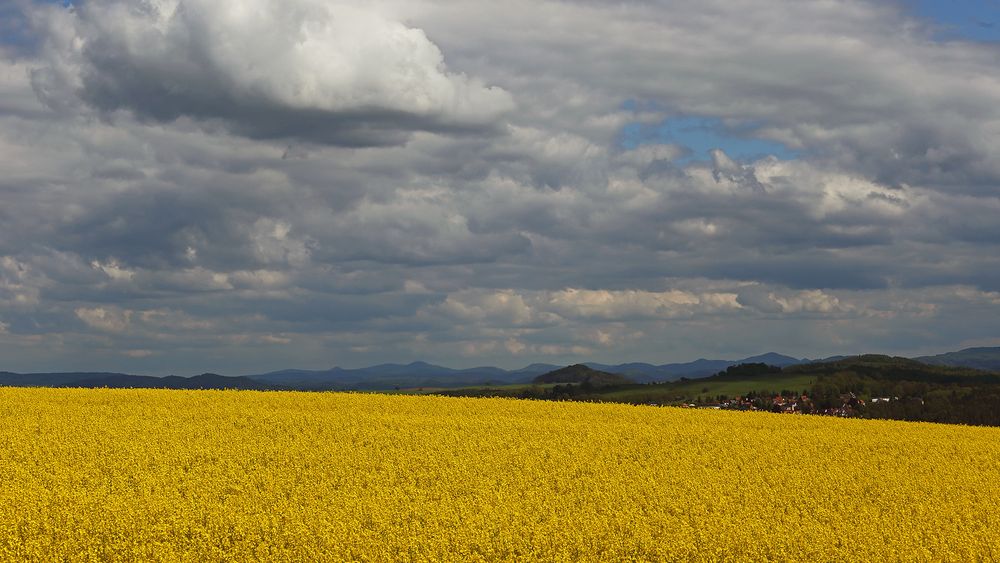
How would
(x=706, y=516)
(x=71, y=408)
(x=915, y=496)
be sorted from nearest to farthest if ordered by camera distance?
1. (x=706, y=516)
2. (x=915, y=496)
3. (x=71, y=408)

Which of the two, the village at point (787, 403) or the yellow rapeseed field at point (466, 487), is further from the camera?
the village at point (787, 403)

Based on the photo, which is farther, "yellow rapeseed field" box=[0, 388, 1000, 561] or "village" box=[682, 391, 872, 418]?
"village" box=[682, 391, 872, 418]

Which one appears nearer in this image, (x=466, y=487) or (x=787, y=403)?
(x=466, y=487)

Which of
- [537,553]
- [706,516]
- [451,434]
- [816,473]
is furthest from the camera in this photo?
[451,434]

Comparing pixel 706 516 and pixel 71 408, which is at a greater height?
pixel 71 408

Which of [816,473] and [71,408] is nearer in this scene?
[816,473]

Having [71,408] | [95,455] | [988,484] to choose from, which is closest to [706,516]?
[988,484]

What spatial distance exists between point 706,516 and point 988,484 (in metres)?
9.66

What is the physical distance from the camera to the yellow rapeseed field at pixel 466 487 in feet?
51.2

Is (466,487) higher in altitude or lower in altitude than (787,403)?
lower

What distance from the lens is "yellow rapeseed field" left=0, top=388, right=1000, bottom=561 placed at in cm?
1561

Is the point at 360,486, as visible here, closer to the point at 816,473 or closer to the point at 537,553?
the point at 537,553

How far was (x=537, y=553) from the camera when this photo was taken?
602 inches

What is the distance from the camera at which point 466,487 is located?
65.2 ft
